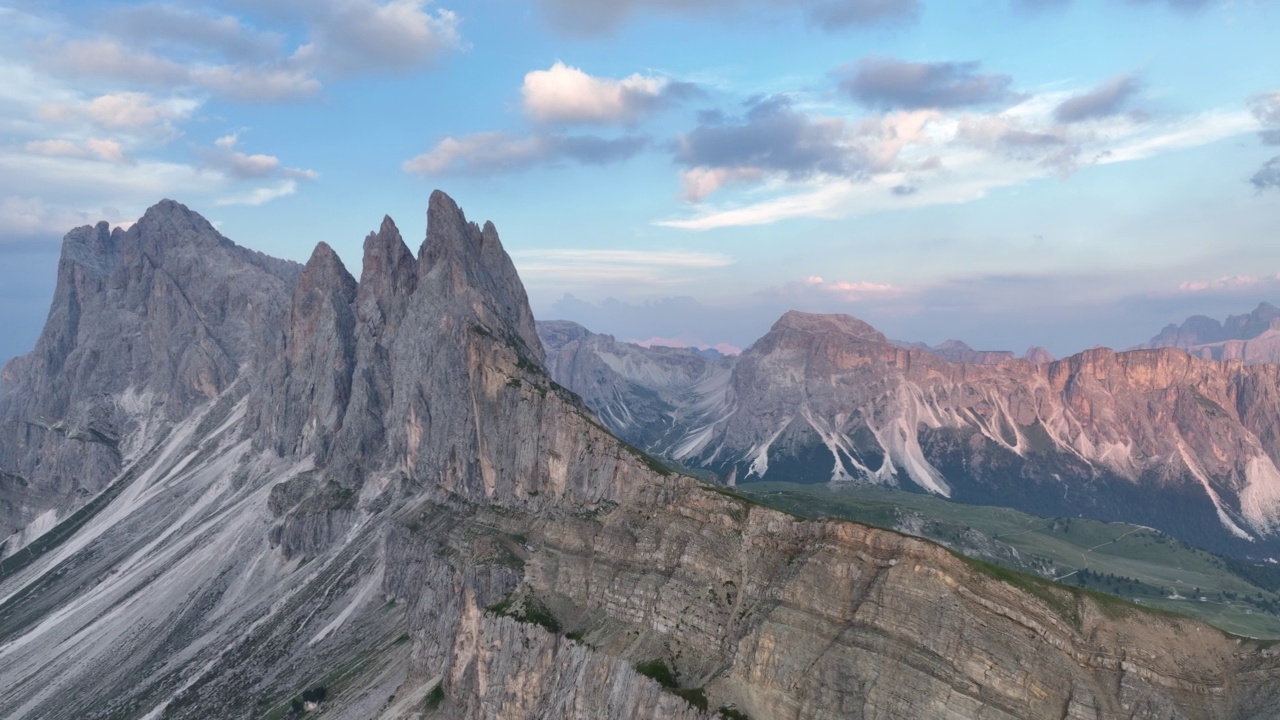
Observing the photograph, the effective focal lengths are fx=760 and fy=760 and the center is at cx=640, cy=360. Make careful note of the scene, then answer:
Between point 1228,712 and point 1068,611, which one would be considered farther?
point 1068,611

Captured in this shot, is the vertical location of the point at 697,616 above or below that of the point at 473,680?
above

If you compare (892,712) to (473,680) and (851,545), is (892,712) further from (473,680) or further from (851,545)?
(473,680)

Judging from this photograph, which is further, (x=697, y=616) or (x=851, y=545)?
(x=697, y=616)

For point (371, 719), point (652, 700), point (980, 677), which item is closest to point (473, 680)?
point (371, 719)

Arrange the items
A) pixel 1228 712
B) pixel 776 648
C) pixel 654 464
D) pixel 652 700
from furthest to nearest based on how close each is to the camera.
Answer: pixel 654 464 → pixel 652 700 → pixel 776 648 → pixel 1228 712

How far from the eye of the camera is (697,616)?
12225 cm

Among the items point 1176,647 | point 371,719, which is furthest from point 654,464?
point 1176,647

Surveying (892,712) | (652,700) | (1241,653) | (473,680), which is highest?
(1241,653)

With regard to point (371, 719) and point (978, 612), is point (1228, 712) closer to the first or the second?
point (978, 612)

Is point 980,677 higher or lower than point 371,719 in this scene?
higher

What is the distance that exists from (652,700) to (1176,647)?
7036 cm

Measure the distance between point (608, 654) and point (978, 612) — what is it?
61.7m

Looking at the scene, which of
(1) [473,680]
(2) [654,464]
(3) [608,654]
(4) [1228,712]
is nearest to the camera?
(4) [1228,712]

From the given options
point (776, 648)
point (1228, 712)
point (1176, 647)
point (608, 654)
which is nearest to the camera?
point (1228, 712)
